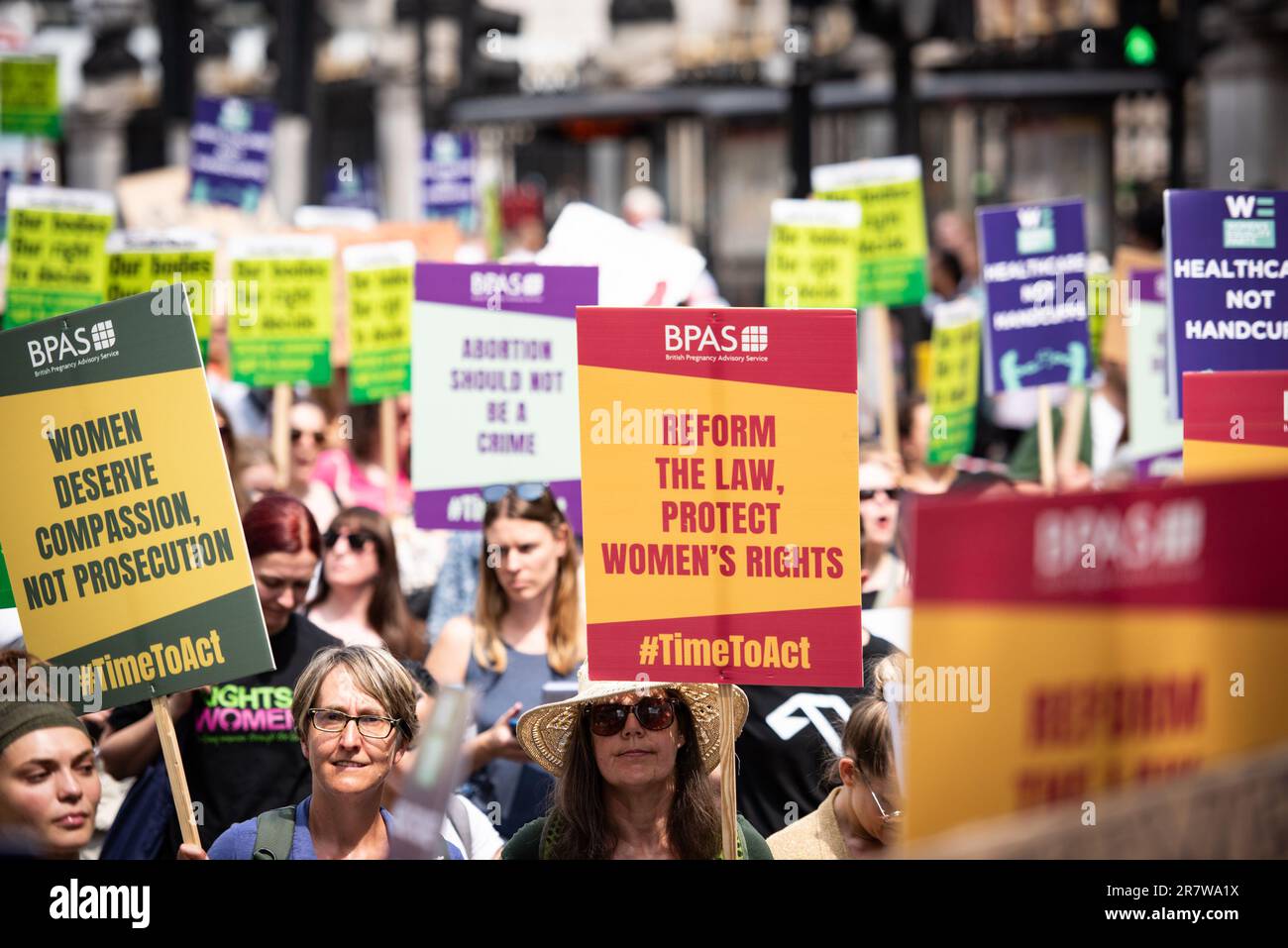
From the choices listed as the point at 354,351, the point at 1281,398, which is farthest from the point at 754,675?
the point at 354,351

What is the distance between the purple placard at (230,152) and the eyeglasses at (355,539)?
700 centimetres

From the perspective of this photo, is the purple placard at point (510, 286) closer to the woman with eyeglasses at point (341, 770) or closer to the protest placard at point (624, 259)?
the protest placard at point (624, 259)

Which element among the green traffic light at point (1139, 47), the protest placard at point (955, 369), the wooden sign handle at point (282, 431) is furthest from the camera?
the green traffic light at point (1139, 47)

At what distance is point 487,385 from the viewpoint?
6.16m

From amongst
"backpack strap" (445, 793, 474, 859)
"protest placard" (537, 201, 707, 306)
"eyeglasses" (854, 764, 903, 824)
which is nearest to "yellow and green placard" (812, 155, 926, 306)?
"protest placard" (537, 201, 707, 306)

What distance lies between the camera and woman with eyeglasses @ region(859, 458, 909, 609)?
19.1 feet

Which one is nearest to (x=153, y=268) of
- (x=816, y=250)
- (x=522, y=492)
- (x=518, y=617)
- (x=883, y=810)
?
(x=816, y=250)

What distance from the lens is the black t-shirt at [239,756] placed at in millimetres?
4797

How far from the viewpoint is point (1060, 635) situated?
2369 mm

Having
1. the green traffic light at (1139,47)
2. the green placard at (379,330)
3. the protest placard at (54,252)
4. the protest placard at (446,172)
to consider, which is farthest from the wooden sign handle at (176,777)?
the protest placard at (446,172)

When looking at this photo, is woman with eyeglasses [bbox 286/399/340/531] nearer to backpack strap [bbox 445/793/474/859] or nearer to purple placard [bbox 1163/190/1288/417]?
backpack strap [bbox 445/793/474/859]

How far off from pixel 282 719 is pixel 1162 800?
2993mm

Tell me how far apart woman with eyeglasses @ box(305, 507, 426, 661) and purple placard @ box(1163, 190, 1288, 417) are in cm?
248
